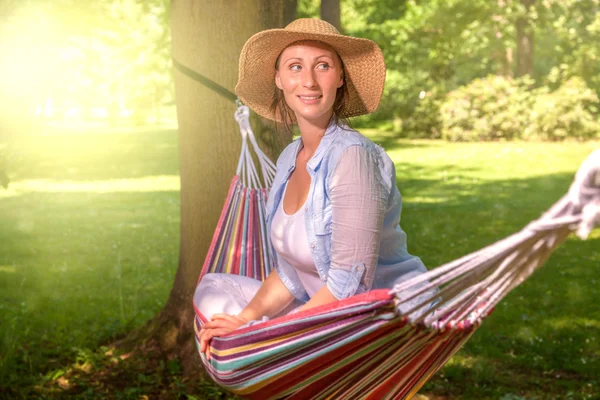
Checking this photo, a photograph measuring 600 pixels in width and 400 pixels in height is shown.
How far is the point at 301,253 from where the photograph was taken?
2.21m

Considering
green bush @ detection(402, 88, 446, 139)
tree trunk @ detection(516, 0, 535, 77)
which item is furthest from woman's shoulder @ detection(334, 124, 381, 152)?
tree trunk @ detection(516, 0, 535, 77)

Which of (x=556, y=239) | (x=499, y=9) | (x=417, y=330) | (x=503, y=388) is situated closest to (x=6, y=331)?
(x=503, y=388)

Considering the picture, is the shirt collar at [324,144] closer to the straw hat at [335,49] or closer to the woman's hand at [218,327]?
the straw hat at [335,49]

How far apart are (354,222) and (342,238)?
0.18 ft

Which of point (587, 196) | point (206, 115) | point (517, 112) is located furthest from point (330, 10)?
point (517, 112)

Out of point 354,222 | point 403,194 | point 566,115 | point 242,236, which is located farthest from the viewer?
point 566,115

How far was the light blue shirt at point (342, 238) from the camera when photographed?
6.64ft

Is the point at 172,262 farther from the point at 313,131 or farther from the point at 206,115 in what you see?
the point at 313,131

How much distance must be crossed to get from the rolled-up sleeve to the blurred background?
1.41 metres

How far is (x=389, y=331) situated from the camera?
176 cm

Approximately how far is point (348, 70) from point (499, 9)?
1650 cm

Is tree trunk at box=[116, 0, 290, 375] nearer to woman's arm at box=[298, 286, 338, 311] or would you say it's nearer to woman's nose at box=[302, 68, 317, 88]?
woman's nose at box=[302, 68, 317, 88]

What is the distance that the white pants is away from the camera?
Result: 7.82ft

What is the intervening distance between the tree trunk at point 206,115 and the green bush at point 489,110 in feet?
41.8
